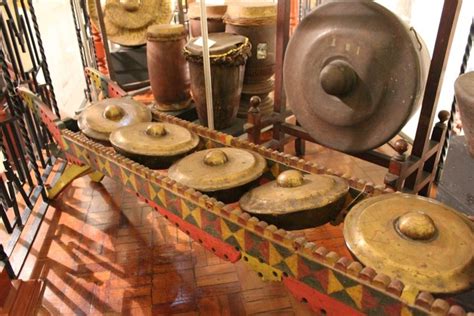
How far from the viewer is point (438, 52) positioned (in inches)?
72.4

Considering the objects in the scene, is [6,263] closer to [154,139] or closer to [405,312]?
[154,139]

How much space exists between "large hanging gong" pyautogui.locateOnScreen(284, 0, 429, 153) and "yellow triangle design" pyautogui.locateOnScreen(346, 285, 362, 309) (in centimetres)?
114

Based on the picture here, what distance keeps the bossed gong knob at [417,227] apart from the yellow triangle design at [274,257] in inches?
13.5

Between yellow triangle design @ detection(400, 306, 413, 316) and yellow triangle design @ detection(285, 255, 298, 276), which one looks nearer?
yellow triangle design @ detection(400, 306, 413, 316)

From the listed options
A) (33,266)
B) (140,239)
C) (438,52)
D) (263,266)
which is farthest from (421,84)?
(33,266)

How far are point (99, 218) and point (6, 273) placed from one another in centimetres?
71

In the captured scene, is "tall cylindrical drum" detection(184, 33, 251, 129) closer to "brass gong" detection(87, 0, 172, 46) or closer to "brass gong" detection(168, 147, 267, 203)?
"brass gong" detection(168, 147, 267, 203)

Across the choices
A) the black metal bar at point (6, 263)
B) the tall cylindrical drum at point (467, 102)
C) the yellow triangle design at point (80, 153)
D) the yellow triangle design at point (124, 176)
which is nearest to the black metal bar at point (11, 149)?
the yellow triangle design at point (80, 153)

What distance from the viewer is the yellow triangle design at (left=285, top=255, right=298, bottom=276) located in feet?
3.61

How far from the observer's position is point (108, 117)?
2.02m

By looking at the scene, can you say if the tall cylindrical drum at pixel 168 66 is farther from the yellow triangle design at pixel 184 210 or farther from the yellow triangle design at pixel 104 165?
the yellow triangle design at pixel 184 210

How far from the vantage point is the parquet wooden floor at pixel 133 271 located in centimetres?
172

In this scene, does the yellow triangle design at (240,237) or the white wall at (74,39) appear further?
the white wall at (74,39)

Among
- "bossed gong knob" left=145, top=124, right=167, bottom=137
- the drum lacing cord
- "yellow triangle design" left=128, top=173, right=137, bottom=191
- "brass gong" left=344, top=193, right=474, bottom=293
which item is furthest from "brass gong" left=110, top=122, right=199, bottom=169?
the drum lacing cord
